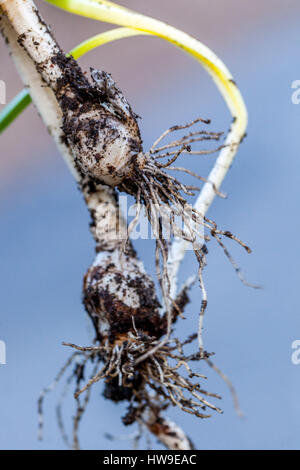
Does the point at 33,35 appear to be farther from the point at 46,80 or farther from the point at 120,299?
the point at 120,299

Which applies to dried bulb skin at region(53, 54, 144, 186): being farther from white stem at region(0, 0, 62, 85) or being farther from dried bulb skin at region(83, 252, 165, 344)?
dried bulb skin at region(83, 252, 165, 344)

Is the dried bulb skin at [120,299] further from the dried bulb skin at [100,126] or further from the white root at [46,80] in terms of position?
the dried bulb skin at [100,126]

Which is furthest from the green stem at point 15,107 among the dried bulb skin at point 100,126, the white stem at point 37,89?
the dried bulb skin at point 100,126

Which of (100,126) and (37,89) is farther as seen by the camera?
(37,89)

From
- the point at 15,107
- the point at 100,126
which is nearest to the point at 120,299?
the point at 100,126

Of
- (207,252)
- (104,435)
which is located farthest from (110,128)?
(104,435)

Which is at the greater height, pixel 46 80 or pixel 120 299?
pixel 46 80

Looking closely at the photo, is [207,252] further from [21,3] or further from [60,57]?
[21,3]

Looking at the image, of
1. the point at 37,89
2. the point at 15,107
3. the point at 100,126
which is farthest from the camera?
the point at 15,107
